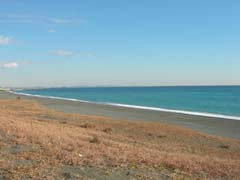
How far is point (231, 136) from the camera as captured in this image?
24.5m

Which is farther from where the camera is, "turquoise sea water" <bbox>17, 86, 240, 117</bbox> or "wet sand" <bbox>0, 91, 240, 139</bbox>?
"turquoise sea water" <bbox>17, 86, 240, 117</bbox>

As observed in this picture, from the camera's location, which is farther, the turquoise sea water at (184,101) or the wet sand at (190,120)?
the turquoise sea water at (184,101)

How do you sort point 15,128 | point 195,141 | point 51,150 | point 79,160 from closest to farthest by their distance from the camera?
1. point 79,160
2. point 51,150
3. point 15,128
4. point 195,141

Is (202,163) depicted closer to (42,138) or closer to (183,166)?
(183,166)

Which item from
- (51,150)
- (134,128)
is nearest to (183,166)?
(51,150)

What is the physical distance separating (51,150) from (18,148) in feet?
3.66

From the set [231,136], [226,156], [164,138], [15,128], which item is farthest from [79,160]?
[231,136]

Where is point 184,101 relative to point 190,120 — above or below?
above

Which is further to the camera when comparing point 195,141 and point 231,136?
point 231,136

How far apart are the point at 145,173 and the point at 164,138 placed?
11.8 meters

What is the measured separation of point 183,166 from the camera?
10.0 metres

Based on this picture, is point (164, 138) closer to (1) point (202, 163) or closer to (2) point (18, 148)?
(1) point (202, 163)

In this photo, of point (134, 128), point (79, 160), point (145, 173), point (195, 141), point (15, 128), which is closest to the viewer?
point (145, 173)

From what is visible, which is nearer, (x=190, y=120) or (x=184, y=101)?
(x=190, y=120)
